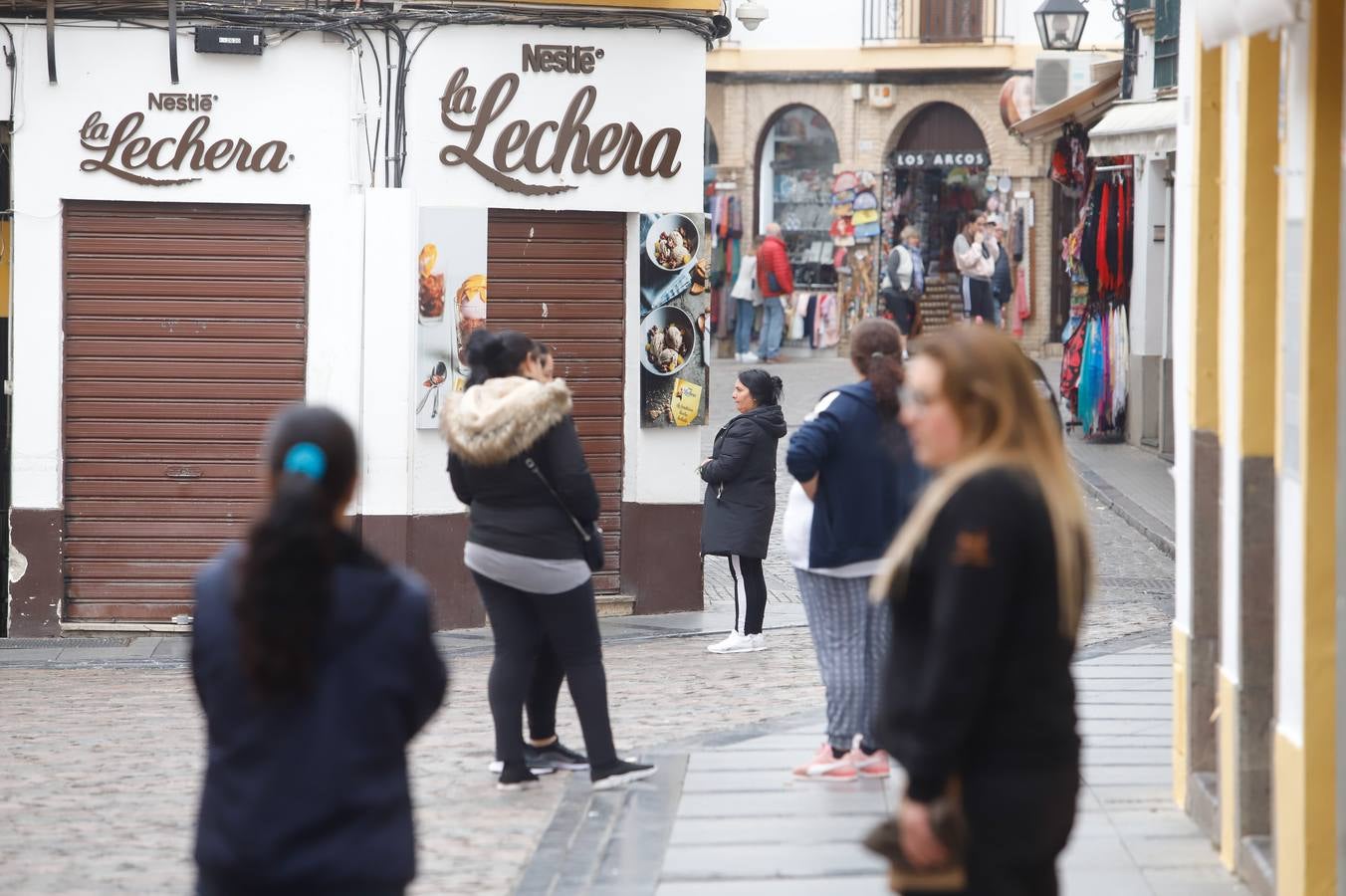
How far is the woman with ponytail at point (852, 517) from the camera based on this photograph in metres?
7.90

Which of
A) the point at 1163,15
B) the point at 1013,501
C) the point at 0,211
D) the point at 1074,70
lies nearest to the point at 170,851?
the point at 1013,501

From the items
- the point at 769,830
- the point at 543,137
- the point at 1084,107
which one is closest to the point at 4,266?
the point at 543,137

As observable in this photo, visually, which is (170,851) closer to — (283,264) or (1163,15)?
(283,264)

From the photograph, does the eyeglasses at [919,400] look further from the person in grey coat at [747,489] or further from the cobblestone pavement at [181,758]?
the person in grey coat at [747,489]

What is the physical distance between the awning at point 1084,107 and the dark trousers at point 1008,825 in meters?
17.3

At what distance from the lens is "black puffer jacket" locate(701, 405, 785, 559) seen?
11641 mm

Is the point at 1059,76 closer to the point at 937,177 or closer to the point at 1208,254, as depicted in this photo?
the point at 937,177

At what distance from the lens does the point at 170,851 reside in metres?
7.38

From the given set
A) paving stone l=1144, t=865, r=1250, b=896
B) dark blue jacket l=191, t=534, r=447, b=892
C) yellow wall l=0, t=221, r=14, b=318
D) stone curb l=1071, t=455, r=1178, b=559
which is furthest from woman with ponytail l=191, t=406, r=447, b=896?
stone curb l=1071, t=455, r=1178, b=559

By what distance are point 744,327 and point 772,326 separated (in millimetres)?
786

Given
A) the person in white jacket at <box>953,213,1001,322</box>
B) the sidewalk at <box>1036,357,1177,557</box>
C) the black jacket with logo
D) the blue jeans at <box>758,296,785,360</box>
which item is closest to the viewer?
the black jacket with logo

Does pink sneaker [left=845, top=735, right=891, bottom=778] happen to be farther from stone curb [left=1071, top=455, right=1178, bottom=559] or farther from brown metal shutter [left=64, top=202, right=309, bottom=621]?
stone curb [left=1071, top=455, right=1178, bottom=559]

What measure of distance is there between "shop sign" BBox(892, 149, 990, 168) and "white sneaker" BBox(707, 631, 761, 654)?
23437mm

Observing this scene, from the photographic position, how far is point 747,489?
11.7 metres
